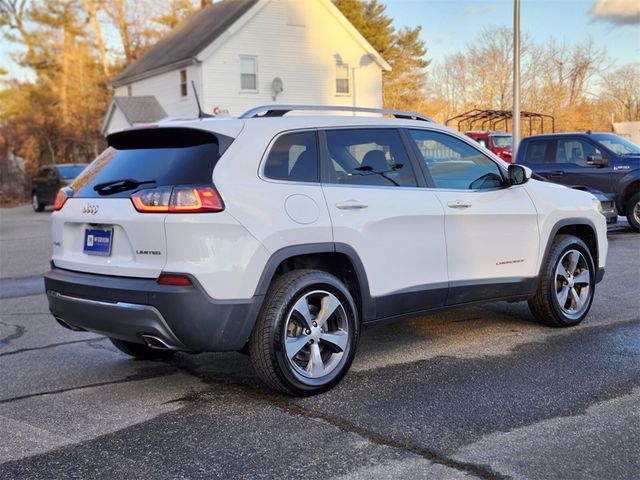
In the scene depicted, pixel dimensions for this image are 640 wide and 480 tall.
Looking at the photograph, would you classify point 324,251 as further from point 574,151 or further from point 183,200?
point 574,151

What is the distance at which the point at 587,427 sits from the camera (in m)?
3.84

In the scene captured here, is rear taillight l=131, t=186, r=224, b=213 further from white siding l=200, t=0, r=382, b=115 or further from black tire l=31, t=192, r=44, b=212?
white siding l=200, t=0, r=382, b=115

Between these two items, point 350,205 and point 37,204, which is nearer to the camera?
point 350,205

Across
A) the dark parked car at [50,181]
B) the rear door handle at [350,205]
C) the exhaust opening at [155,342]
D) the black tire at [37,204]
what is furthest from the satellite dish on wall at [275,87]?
the exhaust opening at [155,342]

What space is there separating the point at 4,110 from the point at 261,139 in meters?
45.3

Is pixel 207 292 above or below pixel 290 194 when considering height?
below

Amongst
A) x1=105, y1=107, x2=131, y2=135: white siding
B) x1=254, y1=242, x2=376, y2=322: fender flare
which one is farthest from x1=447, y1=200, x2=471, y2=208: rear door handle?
x1=105, y1=107, x2=131, y2=135: white siding

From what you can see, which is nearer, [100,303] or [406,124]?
[100,303]

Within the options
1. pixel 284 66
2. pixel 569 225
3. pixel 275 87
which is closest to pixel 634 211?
pixel 569 225

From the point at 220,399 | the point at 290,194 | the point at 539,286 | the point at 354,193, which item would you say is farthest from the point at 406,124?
the point at 220,399

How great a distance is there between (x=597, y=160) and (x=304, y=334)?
387 inches

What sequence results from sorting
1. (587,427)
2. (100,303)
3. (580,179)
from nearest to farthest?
1. (587,427)
2. (100,303)
3. (580,179)

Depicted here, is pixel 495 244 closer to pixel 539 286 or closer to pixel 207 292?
pixel 539 286

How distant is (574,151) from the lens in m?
13.1
